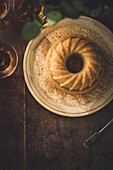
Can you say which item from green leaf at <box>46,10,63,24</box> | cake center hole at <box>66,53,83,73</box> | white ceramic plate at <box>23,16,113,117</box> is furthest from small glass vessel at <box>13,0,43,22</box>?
green leaf at <box>46,10,63,24</box>

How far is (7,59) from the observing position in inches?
48.6

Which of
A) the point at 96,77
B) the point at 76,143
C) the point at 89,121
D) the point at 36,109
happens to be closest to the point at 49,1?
the point at 96,77

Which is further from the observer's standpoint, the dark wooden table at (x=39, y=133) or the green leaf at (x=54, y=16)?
the dark wooden table at (x=39, y=133)

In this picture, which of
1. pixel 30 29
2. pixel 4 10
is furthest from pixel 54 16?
pixel 4 10

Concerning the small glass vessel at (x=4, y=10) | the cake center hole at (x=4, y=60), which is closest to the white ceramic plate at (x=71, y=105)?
the cake center hole at (x=4, y=60)

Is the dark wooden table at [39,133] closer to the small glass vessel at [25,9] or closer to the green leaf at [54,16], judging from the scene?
the small glass vessel at [25,9]

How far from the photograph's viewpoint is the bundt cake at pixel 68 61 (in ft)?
3.95

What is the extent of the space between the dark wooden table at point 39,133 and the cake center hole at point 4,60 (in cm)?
8

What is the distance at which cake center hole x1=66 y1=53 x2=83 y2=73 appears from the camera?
1252 millimetres

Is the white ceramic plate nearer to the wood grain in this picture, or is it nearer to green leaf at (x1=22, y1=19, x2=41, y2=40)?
the wood grain

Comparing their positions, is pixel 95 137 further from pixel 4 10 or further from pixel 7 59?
pixel 4 10

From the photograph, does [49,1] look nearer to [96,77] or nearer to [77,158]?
[96,77]

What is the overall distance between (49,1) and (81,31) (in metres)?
0.47

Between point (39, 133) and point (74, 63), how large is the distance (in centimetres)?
55
